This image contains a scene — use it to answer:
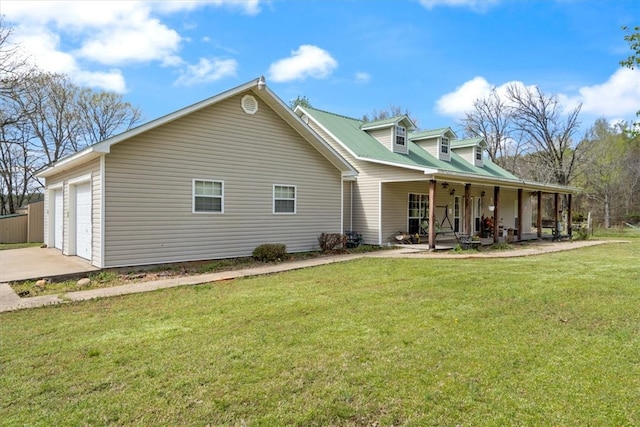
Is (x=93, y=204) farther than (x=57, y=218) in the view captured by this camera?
No

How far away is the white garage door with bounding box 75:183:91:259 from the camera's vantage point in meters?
10.5

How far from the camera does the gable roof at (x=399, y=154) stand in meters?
14.5

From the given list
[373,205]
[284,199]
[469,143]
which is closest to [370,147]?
[373,205]

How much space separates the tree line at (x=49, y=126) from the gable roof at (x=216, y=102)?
56.9 ft

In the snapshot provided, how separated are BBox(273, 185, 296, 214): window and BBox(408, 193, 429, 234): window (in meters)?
6.29

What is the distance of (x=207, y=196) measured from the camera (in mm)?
10977

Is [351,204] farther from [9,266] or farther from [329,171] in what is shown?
[9,266]

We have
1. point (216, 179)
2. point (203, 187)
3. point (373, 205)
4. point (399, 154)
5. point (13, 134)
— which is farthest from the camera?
point (13, 134)

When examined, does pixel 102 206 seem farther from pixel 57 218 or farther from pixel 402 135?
pixel 402 135

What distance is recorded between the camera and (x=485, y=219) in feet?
68.7

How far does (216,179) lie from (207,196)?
548 mm

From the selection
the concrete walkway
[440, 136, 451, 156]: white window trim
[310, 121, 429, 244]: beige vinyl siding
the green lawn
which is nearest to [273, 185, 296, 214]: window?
the concrete walkway

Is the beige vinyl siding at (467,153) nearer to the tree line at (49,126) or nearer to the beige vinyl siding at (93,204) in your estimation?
the beige vinyl siding at (93,204)

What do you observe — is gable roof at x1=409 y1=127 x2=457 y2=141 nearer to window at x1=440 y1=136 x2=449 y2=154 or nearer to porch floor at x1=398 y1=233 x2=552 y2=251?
window at x1=440 y1=136 x2=449 y2=154
